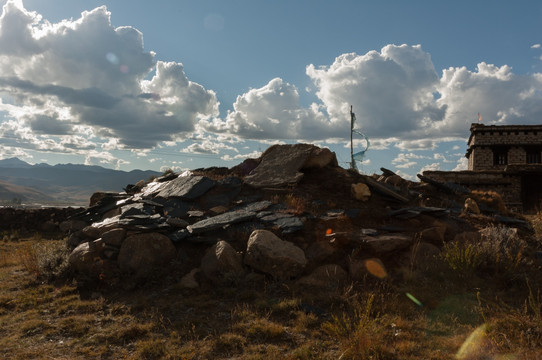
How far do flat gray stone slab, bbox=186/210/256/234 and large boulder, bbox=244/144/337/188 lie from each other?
2138mm

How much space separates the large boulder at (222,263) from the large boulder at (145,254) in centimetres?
102

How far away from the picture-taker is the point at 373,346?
180 inches

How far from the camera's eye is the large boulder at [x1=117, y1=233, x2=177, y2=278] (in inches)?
308

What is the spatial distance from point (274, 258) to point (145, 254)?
118 inches

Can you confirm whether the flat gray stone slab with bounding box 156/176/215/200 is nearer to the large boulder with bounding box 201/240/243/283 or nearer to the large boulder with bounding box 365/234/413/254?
the large boulder with bounding box 201/240/243/283

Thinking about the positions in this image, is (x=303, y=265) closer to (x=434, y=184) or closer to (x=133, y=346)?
(x=133, y=346)

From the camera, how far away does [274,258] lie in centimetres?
717

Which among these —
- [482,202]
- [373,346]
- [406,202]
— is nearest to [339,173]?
[406,202]

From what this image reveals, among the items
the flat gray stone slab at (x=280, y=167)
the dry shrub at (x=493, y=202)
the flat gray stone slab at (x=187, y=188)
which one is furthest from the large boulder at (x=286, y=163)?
the dry shrub at (x=493, y=202)

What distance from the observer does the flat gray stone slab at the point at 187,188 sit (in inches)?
439

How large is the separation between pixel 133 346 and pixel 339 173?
8556 millimetres

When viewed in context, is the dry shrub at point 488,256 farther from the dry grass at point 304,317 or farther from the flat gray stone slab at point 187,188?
the flat gray stone slab at point 187,188

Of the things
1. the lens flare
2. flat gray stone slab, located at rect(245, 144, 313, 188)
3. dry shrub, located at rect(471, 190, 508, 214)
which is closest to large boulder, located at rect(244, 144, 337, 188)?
flat gray stone slab, located at rect(245, 144, 313, 188)

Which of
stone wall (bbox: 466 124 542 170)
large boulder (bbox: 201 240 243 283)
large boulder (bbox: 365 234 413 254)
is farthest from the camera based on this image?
stone wall (bbox: 466 124 542 170)
